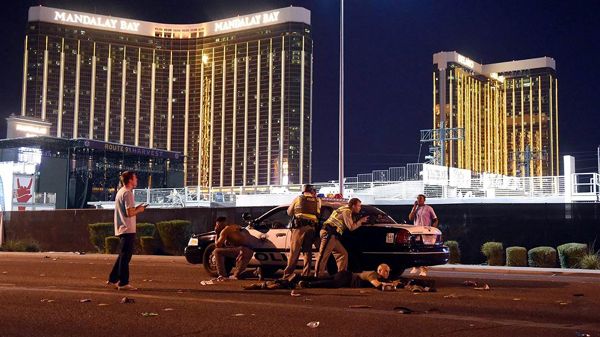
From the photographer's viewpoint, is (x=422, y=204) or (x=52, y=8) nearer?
(x=422, y=204)

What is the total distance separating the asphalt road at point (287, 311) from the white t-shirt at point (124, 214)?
93cm

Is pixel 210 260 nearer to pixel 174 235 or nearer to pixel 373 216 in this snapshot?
pixel 373 216

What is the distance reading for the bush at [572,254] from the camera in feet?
63.6

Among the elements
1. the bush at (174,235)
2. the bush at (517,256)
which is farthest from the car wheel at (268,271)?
the bush at (174,235)

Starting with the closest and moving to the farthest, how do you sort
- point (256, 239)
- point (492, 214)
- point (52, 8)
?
1. point (256, 239)
2. point (492, 214)
3. point (52, 8)

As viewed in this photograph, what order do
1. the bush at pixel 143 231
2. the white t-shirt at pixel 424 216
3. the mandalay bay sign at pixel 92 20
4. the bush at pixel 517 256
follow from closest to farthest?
the white t-shirt at pixel 424 216 < the bush at pixel 517 256 < the bush at pixel 143 231 < the mandalay bay sign at pixel 92 20

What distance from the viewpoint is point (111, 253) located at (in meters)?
27.2

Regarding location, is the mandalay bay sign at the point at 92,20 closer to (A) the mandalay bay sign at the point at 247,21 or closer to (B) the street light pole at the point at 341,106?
(A) the mandalay bay sign at the point at 247,21

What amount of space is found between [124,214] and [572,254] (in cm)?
1267

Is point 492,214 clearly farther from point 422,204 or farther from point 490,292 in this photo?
point 490,292

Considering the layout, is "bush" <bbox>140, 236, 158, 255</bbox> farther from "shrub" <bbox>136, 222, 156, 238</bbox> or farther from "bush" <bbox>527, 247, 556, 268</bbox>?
"bush" <bbox>527, 247, 556, 268</bbox>

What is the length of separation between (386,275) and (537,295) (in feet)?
8.07

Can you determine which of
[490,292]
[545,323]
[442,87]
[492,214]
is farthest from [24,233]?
→ [442,87]

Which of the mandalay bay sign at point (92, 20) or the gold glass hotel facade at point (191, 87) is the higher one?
the mandalay bay sign at point (92, 20)
